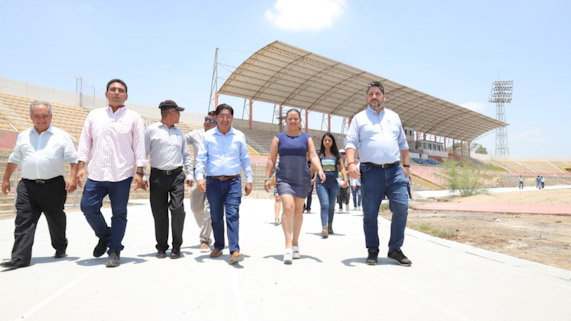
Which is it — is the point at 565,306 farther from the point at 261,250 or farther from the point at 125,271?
the point at 125,271

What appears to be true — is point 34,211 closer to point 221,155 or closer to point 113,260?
point 113,260

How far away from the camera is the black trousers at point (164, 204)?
454 cm

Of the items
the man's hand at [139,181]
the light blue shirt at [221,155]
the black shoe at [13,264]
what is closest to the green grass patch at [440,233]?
the light blue shirt at [221,155]

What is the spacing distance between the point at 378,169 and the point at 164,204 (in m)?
2.66

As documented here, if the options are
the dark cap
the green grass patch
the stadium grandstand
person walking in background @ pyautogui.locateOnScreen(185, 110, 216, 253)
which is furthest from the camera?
the stadium grandstand

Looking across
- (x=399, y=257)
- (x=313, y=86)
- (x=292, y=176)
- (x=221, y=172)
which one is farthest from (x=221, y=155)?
(x=313, y=86)

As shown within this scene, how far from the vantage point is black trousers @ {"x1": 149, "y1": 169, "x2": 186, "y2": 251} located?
4.54m

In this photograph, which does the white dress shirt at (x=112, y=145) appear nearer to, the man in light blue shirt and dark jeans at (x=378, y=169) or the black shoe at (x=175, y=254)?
the black shoe at (x=175, y=254)

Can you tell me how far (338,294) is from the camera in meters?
2.99

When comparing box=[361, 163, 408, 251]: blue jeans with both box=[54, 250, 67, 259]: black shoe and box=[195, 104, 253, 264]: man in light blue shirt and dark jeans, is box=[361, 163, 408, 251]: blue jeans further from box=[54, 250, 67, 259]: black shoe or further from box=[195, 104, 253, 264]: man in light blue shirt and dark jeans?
box=[54, 250, 67, 259]: black shoe

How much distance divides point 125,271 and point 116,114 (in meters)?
1.77

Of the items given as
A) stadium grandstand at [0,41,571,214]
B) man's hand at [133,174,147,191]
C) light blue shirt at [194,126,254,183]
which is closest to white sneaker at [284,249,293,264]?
light blue shirt at [194,126,254,183]

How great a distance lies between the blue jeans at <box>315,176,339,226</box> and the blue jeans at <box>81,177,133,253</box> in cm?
327

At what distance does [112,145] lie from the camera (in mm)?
4145
